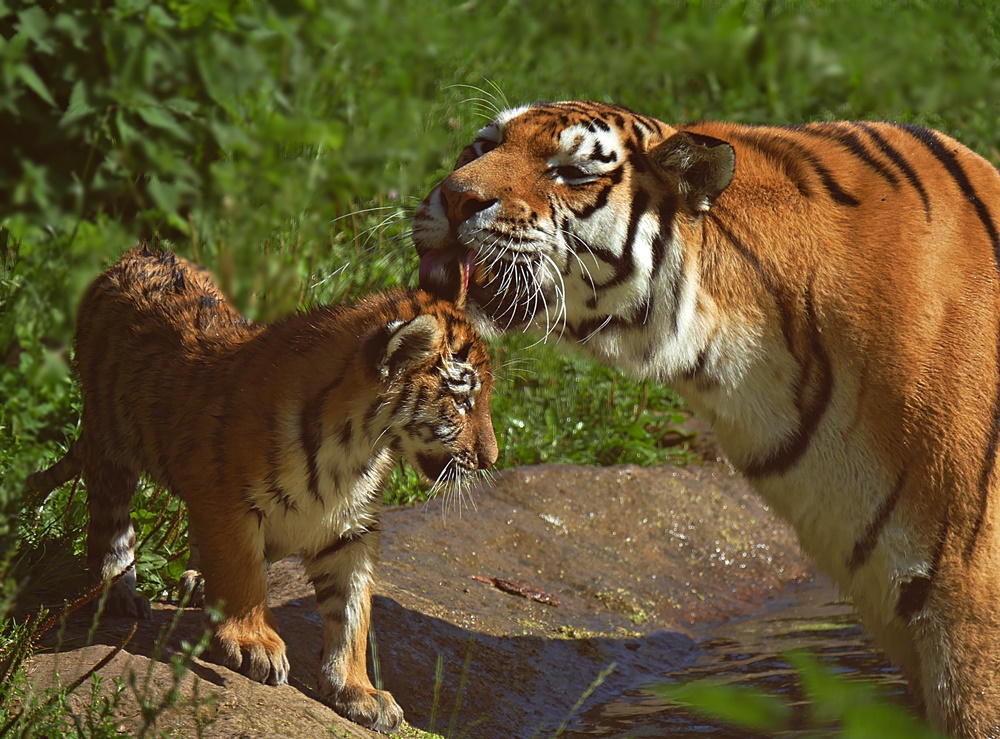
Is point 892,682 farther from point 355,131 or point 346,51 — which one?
point 346,51

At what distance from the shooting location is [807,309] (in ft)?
10.2

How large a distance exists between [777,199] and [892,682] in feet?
5.78

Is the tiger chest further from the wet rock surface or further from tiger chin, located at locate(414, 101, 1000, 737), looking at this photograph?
tiger chin, located at locate(414, 101, 1000, 737)

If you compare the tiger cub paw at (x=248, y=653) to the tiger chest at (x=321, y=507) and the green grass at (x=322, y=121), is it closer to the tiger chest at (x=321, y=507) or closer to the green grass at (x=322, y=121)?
the tiger chest at (x=321, y=507)

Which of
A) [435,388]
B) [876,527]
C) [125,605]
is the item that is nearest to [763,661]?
[876,527]

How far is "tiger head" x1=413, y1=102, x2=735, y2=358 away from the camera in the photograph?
9.87 ft

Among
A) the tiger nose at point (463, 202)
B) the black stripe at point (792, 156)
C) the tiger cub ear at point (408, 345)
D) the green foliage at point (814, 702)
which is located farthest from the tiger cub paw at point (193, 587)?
the green foliage at point (814, 702)

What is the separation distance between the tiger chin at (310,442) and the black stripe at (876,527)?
94 centimetres

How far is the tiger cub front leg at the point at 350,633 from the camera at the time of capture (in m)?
3.18

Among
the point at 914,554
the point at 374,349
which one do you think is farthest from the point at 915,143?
the point at 374,349

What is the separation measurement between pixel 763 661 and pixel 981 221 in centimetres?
180

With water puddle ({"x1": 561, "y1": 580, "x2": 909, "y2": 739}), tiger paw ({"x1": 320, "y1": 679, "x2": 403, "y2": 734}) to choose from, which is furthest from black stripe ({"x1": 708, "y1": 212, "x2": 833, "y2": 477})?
tiger paw ({"x1": 320, "y1": 679, "x2": 403, "y2": 734})

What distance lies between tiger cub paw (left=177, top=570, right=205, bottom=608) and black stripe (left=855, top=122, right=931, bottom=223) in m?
2.21

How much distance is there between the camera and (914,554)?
2959mm
